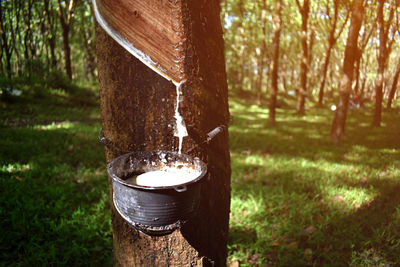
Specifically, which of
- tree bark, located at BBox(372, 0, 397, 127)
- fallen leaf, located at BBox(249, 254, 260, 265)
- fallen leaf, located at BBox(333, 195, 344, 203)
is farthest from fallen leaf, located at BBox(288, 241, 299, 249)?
tree bark, located at BBox(372, 0, 397, 127)

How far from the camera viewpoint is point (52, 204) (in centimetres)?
334

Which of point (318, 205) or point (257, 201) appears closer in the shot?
point (318, 205)

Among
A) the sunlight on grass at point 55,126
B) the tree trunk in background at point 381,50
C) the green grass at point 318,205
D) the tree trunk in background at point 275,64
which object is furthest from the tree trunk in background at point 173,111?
the tree trunk in background at point 275,64

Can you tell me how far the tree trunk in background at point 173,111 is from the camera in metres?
1.30

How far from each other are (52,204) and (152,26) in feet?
9.97

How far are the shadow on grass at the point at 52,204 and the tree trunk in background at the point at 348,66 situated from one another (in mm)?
5940

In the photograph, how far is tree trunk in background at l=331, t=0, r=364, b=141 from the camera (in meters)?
6.14

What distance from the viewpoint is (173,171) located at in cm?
131

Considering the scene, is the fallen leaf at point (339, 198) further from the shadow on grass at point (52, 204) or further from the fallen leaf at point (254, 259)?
the shadow on grass at point (52, 204)

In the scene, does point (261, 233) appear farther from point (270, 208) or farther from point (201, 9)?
point (201, 9)

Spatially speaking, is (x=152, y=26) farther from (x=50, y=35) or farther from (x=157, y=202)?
(x=50, y=35)

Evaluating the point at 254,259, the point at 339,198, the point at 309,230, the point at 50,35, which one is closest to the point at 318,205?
the point at 339,198

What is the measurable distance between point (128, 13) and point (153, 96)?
40cm

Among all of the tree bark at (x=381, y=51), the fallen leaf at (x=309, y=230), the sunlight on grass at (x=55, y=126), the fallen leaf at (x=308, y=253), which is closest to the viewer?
the fallen leaf at (x=308, y=253)
